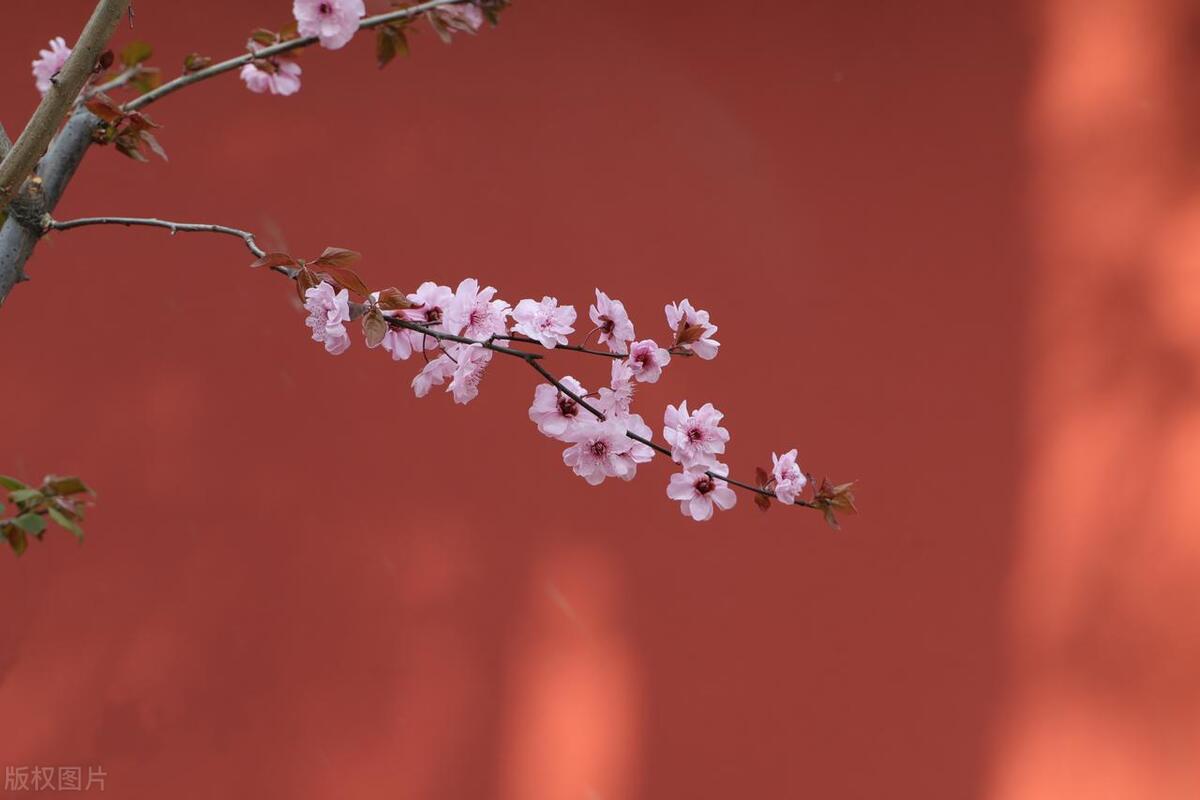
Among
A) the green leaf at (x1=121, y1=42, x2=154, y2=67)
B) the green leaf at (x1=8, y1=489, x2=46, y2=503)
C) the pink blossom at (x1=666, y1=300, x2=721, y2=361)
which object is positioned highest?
the green leaf at (x1=121, y1=42, x2=154, y2=67)

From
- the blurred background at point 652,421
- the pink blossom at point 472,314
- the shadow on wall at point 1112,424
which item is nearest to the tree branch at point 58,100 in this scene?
the pink blossom at point 472,314

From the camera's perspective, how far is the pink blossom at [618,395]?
83 centimetres

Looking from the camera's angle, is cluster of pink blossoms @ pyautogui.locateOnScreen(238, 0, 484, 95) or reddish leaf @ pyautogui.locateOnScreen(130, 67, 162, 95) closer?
cluster of pink blossoms @ pyautogui.locateOnScreen(238, 0, 484, 95)

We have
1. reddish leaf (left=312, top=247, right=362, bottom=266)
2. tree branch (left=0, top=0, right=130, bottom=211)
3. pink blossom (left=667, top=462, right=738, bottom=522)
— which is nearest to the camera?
tree branch (left=0, top=0, right=130, bottom=211)

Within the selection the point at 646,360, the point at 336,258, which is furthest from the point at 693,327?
the point at 336,258

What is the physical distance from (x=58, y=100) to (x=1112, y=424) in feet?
5.13

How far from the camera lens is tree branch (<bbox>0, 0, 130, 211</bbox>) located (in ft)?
2.25

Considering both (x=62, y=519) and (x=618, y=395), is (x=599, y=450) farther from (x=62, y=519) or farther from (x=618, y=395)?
(x=62, y=519)

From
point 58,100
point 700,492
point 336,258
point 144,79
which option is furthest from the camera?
point 144,79

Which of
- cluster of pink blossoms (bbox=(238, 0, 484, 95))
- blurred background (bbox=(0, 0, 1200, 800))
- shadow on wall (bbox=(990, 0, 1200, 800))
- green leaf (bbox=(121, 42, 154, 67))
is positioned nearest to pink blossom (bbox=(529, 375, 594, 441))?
cluster of pink blossoms (bbox=(238, 0, 484, 95))

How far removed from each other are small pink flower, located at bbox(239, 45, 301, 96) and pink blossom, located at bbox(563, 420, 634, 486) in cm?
39

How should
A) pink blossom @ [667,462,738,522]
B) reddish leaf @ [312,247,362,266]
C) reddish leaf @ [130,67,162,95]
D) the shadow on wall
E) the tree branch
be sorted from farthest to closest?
the shadow on wall < reddish leaf @ [130,67,162,95] < pink blossom @ [667,462,738,522] < reddish leaf @ [312,247,362,266] < the tree branch

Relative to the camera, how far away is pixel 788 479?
0.92 metres

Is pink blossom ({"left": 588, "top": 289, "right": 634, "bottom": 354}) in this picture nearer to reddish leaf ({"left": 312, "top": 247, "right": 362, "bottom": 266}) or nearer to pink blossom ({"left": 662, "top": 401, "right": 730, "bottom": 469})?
pink blossom ({"left": 662, "top": 401, "right": 730, "bottom": 469})
